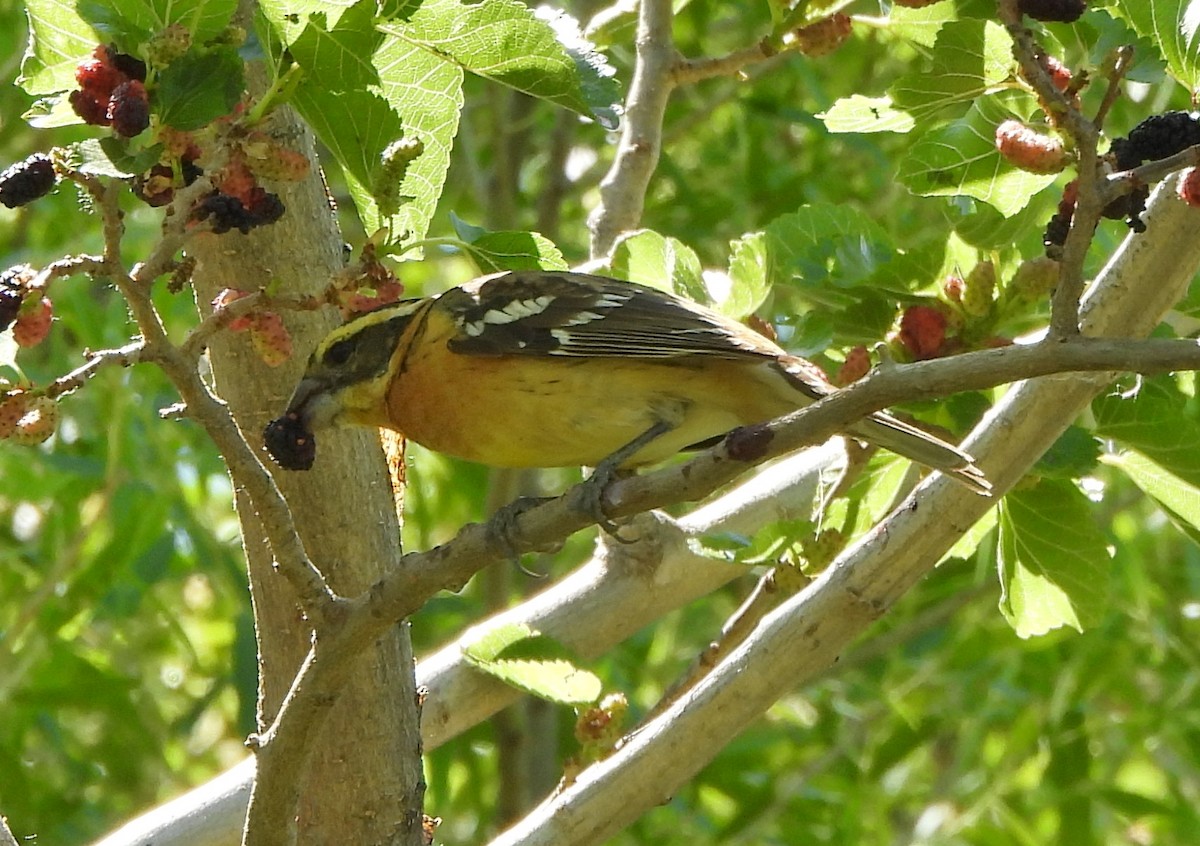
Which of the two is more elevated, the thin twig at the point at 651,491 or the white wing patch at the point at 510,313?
the thin twig at the point at 651,491

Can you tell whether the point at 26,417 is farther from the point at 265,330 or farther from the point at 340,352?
the point at 340,352

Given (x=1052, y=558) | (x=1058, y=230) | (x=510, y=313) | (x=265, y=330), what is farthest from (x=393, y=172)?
(x=1052, y=558)

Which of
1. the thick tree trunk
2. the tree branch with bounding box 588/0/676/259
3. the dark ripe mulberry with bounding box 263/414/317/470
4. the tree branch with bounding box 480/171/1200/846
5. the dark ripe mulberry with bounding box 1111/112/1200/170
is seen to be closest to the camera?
the dark ripe mulberry with bounding box 1111/112/1200/170

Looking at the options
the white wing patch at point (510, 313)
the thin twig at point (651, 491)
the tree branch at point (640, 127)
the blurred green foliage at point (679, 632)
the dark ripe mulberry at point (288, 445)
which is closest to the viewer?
the thin twig at point (651, 491)

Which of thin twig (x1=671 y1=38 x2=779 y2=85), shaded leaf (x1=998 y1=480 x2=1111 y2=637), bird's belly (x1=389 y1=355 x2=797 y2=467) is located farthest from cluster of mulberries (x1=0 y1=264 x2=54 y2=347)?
shaded leaf (x1=998 y1=480 x2=1111 y2=637)

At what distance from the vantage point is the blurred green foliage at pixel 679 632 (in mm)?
5180

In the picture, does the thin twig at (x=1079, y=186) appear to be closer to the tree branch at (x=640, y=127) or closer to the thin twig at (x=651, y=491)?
the thin twig at (x=651, y=491)

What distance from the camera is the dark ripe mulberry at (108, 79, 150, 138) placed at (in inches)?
88.2

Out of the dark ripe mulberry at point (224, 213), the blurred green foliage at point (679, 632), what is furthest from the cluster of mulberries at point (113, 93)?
the blurred green foliage at point (679, 632)

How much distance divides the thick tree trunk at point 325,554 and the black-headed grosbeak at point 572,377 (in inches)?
8.5

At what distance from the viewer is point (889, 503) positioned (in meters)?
3.66

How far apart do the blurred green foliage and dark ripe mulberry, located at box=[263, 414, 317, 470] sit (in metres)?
2.03

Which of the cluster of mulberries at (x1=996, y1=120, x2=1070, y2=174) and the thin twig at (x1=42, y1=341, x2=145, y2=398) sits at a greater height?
the thin twig at (x1=42, y1=341, x2=145, y2=398)

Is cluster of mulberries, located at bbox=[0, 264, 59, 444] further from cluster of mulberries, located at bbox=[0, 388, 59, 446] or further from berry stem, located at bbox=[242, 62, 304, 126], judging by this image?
berry stem, located at bbox=[242, 62, 304, 126]
